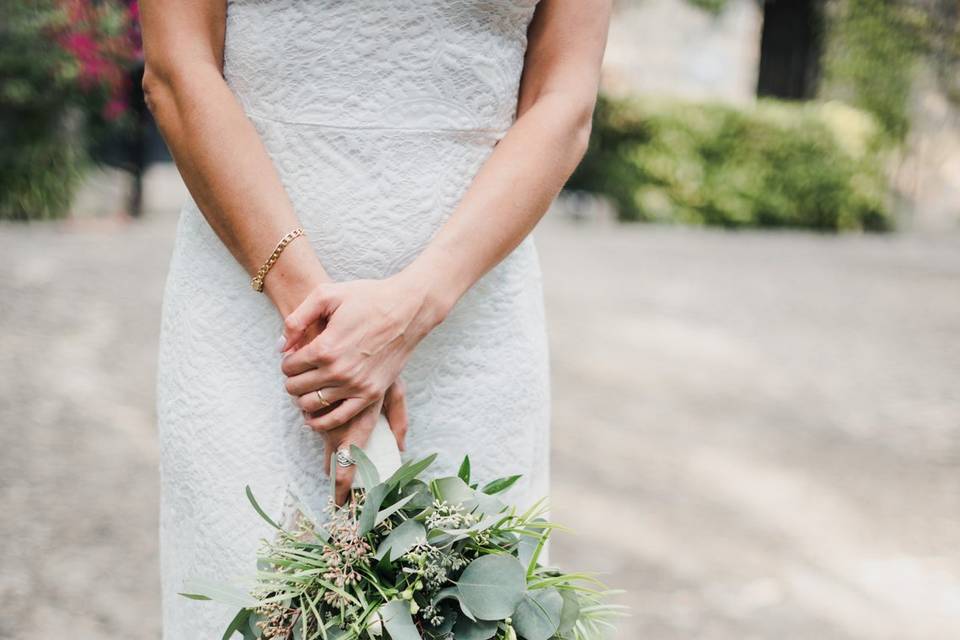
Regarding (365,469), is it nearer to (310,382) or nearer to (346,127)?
(310,382)

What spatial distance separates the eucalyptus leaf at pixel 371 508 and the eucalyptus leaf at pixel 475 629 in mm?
148

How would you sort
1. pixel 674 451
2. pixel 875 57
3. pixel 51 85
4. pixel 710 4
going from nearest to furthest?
→ pixel 674 451, pixel 51 85, pixel 710 4, pixel 875 57

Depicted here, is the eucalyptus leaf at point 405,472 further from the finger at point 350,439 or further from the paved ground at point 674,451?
the paved ground at point 674,451

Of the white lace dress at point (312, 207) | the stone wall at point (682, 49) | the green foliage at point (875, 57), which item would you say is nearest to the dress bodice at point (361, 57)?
the white lace dress at point (312, 207)

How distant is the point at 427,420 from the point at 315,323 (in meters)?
0.29

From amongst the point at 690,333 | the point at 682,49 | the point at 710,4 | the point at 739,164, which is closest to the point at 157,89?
the point at 690,333

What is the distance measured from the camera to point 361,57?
1.35 metres

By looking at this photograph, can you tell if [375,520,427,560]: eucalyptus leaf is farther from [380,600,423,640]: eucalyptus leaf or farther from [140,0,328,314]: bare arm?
[140,0,328,314]: bare arm

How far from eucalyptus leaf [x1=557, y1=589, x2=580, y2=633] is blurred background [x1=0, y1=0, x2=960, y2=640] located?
2.36 meters

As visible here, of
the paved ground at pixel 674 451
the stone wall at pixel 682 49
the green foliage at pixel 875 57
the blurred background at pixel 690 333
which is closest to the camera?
the paved ground at pixel 674 451

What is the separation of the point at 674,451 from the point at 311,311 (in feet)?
13.7

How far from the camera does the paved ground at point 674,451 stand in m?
3.64

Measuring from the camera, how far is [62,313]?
7098mm

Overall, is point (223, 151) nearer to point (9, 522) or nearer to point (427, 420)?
point (427, 420)
